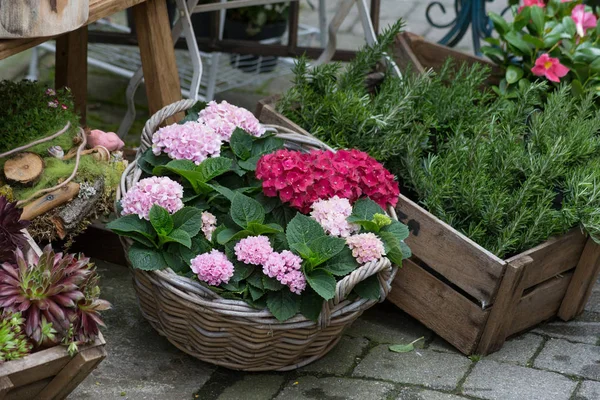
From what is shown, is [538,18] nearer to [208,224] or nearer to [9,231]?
[208,224]

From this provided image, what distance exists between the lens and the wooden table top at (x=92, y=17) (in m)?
2.09

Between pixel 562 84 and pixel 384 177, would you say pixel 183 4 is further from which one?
pixel 562 84

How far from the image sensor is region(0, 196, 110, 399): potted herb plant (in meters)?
1.85

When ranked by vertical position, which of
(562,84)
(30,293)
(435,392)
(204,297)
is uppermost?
(562,84)

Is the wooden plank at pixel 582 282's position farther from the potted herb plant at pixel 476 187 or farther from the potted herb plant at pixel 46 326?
the potted herb plant at pixel 46 326

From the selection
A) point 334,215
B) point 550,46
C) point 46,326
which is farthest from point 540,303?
point 46,326

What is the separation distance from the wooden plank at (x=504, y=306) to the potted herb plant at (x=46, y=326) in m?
1.20

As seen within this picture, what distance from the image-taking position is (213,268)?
87.5 inches

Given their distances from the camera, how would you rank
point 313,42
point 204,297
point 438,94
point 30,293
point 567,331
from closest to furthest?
point 30,293 → point 204,297 → point 567,331 → point 438,94 → point 313,42

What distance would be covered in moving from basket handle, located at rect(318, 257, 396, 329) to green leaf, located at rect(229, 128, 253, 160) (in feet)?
1.94

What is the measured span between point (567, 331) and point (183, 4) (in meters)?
1.77

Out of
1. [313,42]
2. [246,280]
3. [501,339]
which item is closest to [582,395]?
[501,339]

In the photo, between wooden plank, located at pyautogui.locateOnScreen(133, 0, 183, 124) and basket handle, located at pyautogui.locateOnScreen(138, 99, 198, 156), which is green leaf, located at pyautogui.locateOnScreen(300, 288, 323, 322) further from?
wooden plank, located at pyautogui.locateOnScreen(133, 0, 183, 124)

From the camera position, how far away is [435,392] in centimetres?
251
